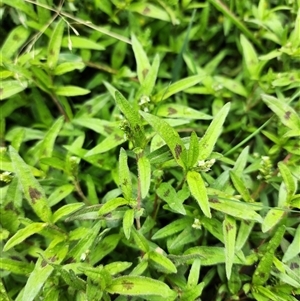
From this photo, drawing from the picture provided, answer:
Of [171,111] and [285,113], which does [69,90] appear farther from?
[285,113]

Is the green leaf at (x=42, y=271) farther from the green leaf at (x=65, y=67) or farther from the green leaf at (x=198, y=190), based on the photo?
the green leaf at (x=65, y=67)

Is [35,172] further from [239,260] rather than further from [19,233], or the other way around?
[239,260]

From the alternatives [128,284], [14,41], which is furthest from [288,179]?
[14,41]

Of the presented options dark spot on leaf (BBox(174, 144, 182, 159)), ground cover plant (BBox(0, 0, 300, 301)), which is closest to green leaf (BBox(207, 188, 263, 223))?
ground cover plant (BBox(0, 0, 300, 301))

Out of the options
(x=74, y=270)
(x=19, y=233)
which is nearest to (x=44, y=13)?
(x=19, y=233)

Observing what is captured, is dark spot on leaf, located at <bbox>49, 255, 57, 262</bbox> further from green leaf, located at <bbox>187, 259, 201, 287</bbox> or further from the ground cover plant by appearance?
green leaf, located at <bbox>187, 259, 201, 287</bbox>
